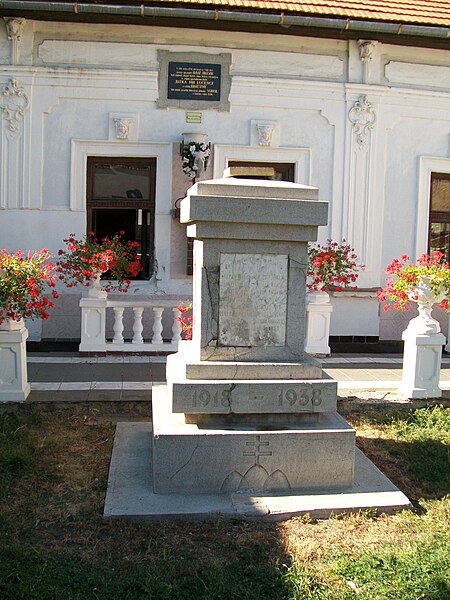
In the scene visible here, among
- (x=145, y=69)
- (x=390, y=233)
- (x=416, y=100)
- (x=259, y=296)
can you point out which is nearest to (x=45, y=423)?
(x=259, y=296)

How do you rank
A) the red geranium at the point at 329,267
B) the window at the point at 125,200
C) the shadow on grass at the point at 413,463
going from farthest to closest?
the window at the point at 125,200 → the red geranium at the point at 329,267 → the shadow on grass at the point at 413,463

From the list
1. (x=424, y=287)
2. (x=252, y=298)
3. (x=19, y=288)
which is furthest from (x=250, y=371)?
(x=424, y=287)

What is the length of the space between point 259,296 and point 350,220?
5409 mm

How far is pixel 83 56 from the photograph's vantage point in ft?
29.4

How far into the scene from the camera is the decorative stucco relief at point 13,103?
8.84 meters

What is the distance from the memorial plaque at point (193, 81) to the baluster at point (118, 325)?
10.1 feet

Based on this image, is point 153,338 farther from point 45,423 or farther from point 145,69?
point 145,69

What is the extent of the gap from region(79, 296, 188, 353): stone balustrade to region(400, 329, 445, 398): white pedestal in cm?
303

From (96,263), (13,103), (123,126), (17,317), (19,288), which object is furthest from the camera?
(123,126)

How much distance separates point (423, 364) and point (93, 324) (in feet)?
13.6

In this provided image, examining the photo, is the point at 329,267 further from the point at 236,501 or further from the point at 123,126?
the point at 236,501

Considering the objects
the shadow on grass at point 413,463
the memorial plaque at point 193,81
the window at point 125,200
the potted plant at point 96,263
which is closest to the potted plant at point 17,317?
the potted plant at point 96,263

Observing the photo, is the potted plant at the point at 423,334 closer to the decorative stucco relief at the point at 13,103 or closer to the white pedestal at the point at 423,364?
the white pedestal at the point at 423,364

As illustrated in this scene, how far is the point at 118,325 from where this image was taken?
8562mm
